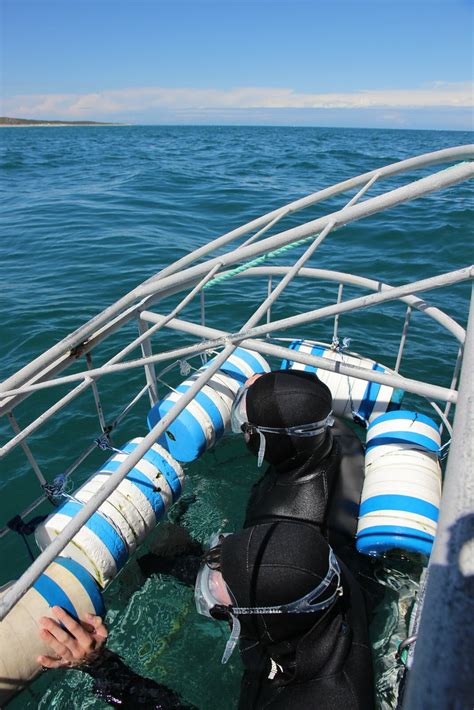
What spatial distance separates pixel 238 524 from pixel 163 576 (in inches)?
38.0

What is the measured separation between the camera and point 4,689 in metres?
2.82

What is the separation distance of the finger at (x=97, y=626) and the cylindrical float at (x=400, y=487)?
1882 millimetres

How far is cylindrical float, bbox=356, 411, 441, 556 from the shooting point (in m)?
3.44

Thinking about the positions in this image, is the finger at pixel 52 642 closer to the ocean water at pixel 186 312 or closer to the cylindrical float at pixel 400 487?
the ocean water at pixel 186 312

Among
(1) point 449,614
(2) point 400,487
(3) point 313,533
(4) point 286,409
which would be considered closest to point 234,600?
(3) point 313,533

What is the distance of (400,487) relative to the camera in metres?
3.70

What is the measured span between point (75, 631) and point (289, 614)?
4.81ft

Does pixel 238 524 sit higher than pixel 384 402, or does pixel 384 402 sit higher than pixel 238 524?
pixel 384 402

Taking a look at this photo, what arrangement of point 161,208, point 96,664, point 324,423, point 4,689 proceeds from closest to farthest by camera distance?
point 4,689 < point 96,664 < point 324,423 < point 161,208

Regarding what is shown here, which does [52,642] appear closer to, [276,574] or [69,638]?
[69,638]

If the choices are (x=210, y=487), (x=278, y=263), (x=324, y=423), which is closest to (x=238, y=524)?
(x=210, y=487)

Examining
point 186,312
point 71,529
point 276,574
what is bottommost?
point 186,312

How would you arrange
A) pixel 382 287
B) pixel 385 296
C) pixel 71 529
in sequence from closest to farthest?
pixel 71 529, pixel 385 296, pixel 382 287

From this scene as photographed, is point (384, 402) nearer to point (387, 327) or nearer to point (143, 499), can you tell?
point (143, 499)
